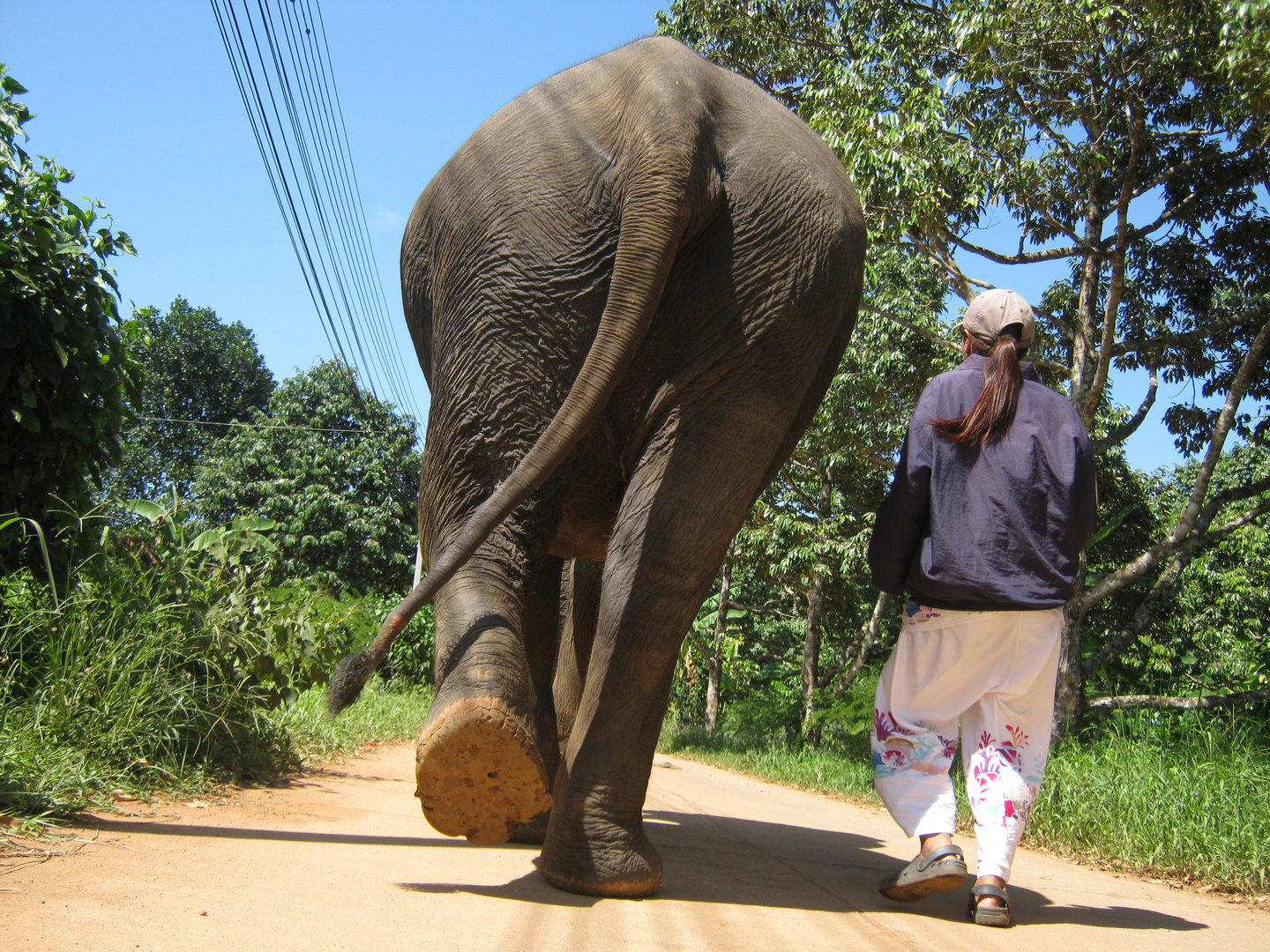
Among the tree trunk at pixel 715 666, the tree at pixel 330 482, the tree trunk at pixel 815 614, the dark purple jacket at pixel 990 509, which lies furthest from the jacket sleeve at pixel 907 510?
the tree at pixel 330 482

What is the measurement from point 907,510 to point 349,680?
1.47m

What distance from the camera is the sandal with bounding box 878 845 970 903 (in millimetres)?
2178

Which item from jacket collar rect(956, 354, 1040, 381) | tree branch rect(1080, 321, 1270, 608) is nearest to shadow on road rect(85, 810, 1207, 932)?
jacket collar rect(956, 354, 1040, 381)

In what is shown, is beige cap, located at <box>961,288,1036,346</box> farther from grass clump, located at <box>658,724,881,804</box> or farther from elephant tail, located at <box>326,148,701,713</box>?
grass clump, located at <box>658,724,881,804</box>

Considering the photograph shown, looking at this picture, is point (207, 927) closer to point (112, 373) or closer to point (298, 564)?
point (112, 373)

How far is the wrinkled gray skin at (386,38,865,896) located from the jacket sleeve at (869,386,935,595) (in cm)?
32

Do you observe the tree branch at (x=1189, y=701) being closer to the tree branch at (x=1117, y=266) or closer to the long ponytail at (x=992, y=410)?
the tree branch at (x=1117, y=266)

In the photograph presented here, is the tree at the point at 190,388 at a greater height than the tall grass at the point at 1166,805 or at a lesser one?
greater

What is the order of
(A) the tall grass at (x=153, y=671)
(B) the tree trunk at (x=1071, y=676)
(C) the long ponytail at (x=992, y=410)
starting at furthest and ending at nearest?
(B) the tree trunk at (x=1071, y=676) → (A) the tall grass at (x=153, y=671) → (C) the long ponytail at (x=992, y=410)

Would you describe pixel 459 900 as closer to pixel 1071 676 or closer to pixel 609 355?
pixel 609 355

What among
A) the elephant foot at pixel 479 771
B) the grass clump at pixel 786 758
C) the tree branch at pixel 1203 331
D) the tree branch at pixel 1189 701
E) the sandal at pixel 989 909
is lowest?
the grass clump at pixel 786 758

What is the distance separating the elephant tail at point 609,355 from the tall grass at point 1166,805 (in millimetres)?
2563

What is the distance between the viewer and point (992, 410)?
2.44 m

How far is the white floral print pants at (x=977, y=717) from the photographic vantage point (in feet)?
7.63
